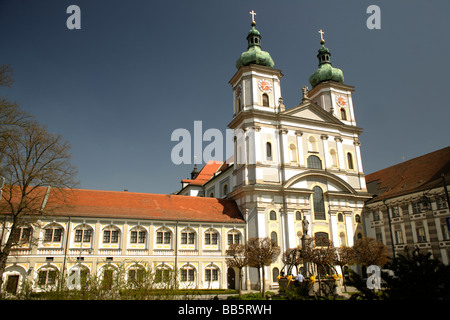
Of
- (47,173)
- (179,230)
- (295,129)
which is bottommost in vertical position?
(179,230)

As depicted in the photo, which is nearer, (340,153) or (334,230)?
(334,230)

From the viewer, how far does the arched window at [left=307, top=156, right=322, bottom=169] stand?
40375mm

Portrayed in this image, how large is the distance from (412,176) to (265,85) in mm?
20018

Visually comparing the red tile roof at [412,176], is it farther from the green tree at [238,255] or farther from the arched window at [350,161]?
the green tree at [238,255]

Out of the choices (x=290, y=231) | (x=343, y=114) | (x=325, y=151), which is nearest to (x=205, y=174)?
(x=325, y=151)

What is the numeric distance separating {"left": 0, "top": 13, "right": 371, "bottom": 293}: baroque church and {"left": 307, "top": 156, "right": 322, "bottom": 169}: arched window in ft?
0.40

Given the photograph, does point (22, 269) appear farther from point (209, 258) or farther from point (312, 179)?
point (312, 179)

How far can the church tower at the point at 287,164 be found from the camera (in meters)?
36.2

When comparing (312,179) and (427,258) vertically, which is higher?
(312,179)

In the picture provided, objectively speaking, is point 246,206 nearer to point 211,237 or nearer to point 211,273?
point 211,237

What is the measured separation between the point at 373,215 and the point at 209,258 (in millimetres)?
20622

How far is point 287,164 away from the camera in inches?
1521

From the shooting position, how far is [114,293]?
8.86 meters
